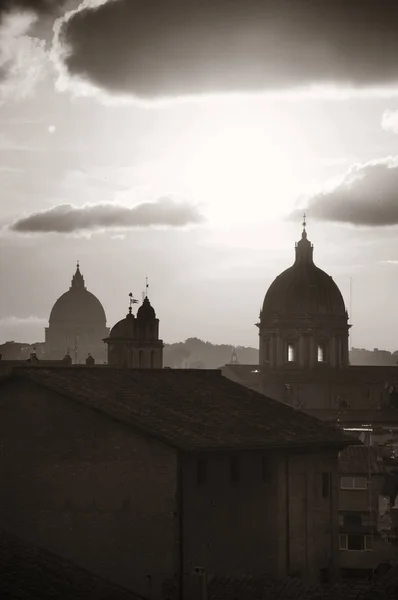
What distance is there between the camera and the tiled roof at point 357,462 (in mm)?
64375

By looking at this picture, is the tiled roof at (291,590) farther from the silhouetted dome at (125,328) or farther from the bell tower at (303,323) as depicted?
the bell tower at (303,323)

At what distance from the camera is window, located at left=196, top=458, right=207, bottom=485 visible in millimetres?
40969

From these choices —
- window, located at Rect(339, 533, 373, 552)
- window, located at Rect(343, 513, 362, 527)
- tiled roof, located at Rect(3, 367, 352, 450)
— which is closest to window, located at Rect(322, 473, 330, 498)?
tiled roof, located at Rect(3, 367, 352, 450)

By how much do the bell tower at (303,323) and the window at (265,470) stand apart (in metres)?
87.0

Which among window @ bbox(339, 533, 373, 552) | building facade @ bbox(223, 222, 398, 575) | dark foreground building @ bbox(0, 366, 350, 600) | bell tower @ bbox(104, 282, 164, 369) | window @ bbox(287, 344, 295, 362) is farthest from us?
window @ bbox(287, 344, 295, 362)

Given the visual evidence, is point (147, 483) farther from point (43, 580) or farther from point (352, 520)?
point (352, 520)

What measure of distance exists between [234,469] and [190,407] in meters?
2.97

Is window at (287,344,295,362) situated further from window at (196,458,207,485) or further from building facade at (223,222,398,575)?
window at (196,458,207,485)

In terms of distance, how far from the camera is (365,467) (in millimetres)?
64688

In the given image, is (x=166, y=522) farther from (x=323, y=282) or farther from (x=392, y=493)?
(x=323, y=282)

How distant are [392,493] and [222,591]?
26.5 m

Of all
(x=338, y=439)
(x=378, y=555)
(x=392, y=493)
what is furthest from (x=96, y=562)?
(x=392, y=493)

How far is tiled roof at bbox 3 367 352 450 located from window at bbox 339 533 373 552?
12810 millimetres

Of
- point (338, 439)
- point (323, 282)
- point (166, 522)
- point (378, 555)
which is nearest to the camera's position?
point (166, 522)
